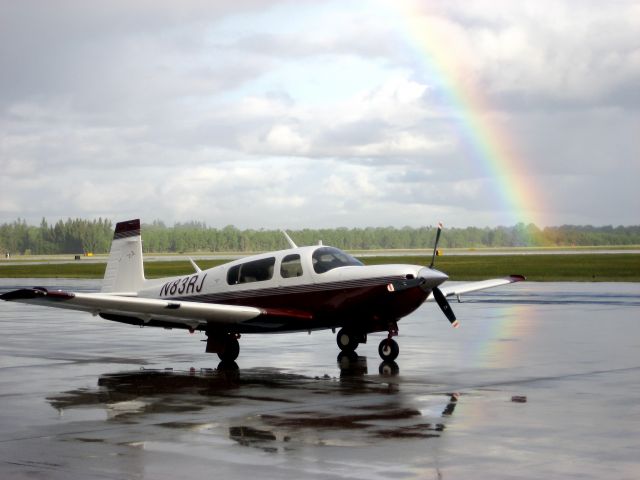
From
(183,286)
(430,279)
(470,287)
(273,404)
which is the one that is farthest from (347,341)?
(273,404)

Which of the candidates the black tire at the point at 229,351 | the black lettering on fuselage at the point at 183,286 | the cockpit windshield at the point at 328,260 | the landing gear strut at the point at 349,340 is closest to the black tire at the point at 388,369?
the landing gear strut at the point at 349,340

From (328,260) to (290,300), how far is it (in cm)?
105

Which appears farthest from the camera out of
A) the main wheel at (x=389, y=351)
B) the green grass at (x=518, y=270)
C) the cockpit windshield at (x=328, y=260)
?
the green grass at (x=518, y=270)

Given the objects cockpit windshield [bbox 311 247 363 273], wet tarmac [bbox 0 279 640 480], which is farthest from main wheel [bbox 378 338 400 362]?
cockpit windshield [bbox 311 247 363 273]

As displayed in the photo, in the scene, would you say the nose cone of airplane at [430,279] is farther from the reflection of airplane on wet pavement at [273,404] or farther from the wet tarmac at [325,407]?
the reflection of airplane on wet pavement at [273,404]

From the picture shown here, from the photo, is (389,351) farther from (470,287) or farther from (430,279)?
(470,287)

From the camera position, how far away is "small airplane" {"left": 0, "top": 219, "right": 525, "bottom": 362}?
18.7 m

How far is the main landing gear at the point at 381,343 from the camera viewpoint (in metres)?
19.4

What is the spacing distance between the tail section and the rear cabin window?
8.40ft

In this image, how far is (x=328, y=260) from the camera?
19.8 metres

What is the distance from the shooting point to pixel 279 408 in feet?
45.2

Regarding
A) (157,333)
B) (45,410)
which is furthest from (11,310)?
(45,410)

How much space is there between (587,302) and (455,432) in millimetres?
25896

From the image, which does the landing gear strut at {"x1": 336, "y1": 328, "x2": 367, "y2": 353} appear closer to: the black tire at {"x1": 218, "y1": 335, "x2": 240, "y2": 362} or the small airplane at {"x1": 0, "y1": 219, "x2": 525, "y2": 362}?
the small airplane at {"x1": 0, "y1": 219, "x2": 525, "y2": 362}
